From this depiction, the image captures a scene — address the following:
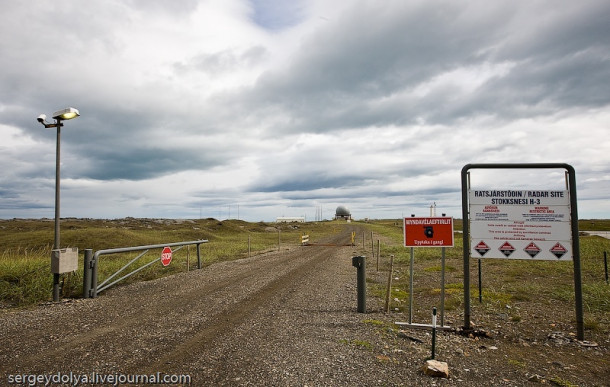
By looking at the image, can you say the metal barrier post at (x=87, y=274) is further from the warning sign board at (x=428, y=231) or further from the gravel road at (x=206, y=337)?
the warning sign board at (x=428, y=231)

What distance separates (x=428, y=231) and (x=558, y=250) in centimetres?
272

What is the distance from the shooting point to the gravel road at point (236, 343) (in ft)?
16.2

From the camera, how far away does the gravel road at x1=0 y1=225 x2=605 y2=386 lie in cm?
495

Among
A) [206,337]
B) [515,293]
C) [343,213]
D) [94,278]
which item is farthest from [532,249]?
[343,213]

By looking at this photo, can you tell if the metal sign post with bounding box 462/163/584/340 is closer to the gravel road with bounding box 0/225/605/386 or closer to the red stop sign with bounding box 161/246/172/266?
the gravel road with bounding box 0/225/605/386

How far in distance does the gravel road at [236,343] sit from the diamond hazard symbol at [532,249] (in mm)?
2016

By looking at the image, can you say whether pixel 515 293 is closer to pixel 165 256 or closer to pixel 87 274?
pixel 165 256

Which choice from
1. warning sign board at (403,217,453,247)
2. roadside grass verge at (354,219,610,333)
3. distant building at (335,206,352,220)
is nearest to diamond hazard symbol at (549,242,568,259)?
roadside grass verge at (354,219,610,333)

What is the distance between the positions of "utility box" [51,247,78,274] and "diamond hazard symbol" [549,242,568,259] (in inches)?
481

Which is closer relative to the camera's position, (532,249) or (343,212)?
(532,249)

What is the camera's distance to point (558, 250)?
721cm

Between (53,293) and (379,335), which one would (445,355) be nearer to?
(379,335)

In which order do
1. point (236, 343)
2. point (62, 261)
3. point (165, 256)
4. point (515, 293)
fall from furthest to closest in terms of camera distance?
point (165, 256)
point (515, 293)
point (62, 261)
point (236, 343)

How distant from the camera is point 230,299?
31.1 ft
